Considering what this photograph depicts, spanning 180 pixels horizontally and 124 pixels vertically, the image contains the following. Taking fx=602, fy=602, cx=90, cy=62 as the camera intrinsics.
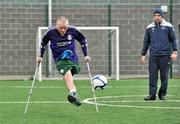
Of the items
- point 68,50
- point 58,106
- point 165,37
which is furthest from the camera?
point 165,37

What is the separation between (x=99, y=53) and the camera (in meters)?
24.1

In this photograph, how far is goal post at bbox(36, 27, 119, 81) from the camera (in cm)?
2306

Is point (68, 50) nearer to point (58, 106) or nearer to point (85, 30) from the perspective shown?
point (58, 106)

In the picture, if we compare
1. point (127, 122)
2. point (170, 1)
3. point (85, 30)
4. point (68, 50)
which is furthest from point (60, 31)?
point (170, 1)

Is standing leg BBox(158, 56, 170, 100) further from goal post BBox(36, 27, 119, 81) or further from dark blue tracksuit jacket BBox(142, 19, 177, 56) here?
goal post BBox(36, 27, 119, 81)

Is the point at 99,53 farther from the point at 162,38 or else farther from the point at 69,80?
the point at 69,80

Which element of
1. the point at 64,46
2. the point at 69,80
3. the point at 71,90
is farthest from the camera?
the point at 64,46

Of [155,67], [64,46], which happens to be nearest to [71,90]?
[64,46]

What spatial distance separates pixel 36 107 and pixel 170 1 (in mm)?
15109

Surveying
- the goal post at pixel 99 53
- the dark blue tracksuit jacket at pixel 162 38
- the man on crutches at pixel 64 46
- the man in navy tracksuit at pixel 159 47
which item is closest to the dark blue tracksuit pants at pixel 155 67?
the man in navy tracksuit at pixel 159 47

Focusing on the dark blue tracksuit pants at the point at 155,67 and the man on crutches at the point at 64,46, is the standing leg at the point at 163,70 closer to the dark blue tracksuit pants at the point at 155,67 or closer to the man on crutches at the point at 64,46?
the dark blue tracksuit pants at the point at 155,67

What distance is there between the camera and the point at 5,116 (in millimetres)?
9844

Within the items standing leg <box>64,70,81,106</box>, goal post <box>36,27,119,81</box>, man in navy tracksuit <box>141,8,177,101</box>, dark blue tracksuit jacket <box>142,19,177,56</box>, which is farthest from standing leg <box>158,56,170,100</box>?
goal post <box>36,27,119,81</box>

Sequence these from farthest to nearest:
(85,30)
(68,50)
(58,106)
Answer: (85,30)
(58,106)
(68,50)
